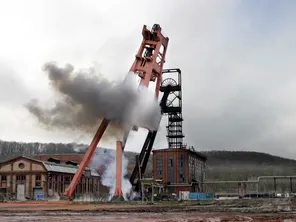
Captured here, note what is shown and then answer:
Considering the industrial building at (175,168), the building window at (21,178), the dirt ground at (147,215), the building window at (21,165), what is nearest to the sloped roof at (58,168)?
the building window at (21,165)

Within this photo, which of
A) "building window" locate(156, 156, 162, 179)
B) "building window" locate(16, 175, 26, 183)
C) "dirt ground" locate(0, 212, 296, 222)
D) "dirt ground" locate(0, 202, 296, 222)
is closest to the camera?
"dirt ground" locate(0, 212, 296, 222)

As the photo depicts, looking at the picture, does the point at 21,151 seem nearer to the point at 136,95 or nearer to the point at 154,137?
the point at 154,137

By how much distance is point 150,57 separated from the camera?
49906mm

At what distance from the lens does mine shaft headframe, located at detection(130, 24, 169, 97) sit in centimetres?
4955

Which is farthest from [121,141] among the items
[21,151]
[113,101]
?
[21,151]

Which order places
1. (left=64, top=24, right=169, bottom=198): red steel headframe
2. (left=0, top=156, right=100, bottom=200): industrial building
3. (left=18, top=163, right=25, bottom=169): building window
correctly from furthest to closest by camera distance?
1. (left=18, top=163, right=25, bottom=169): building window
2. (left=0, top=156, right=100, bottom=200): industrial building
3. (left=64, top=24, right=169, bottom=198): red steel headframe

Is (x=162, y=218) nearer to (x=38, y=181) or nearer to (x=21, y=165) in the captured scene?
(x=38, y=181)

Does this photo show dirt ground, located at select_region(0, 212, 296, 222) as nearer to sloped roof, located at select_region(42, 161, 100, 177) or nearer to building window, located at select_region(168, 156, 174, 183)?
building window, located at select_region(168, 156, 174, 183)

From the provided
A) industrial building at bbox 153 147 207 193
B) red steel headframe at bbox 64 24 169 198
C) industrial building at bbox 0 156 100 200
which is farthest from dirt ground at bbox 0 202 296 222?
industrial building at bbox 0 156 100 200

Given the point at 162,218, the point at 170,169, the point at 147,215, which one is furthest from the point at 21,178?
the point at 162,218

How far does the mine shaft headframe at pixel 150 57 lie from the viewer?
4955 cm

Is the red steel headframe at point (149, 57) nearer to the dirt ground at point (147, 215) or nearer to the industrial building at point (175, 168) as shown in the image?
the industrial building at point (175, 168)

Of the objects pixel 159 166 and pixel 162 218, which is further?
pixel 159 166

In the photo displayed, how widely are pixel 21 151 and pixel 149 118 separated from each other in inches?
4141
